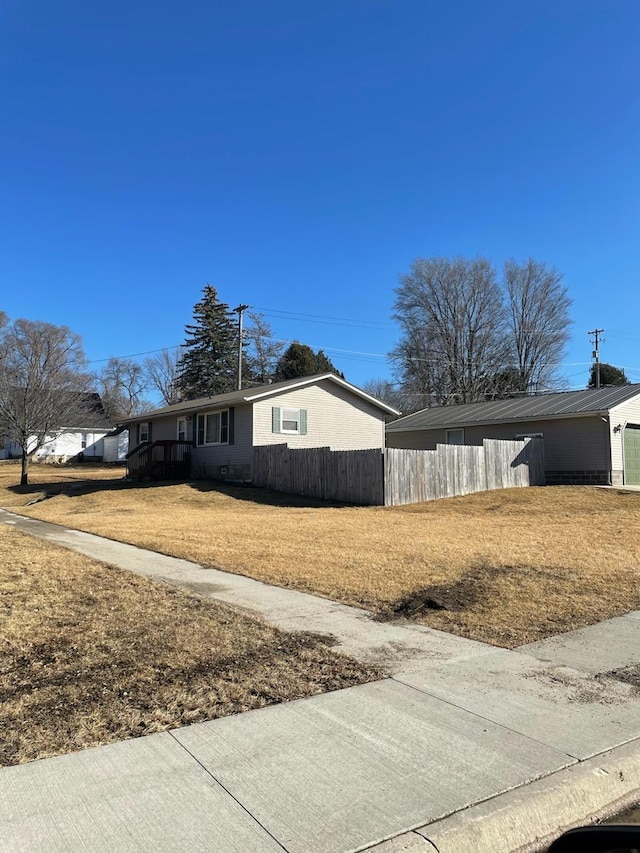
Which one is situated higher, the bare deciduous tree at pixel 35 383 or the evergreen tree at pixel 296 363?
the evergreen tree at pixel 296 363

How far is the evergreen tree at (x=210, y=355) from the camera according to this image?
182 feet

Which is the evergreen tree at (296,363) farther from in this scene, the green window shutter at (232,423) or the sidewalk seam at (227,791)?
the sidewalk seam at (227,791)

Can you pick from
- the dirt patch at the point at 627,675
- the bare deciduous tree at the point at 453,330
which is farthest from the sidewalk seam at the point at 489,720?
the bare deciduous tree at the point at 453,330

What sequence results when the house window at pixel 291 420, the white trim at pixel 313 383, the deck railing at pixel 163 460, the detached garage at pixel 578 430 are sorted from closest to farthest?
the white trim at pixel 313 383 < the detached garage at pixel 578 430 < the house window at pixel 291 420 < the deck railing at pixel 163 460

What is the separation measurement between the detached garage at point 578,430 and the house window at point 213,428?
1097 centimetres

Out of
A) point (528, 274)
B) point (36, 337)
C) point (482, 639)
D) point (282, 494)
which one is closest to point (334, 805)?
point (482, 639)

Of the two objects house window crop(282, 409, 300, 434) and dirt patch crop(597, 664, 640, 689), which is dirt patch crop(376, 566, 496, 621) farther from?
house window crop(282, 409, 300, 434)

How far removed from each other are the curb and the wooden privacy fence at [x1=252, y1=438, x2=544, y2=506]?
613 inches

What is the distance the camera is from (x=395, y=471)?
760 inches

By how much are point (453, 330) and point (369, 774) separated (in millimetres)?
45833

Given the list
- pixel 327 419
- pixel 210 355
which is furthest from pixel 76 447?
pixel 327 419

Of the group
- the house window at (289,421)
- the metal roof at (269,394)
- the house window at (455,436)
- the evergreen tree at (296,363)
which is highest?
the evergreen tree at (296,363)

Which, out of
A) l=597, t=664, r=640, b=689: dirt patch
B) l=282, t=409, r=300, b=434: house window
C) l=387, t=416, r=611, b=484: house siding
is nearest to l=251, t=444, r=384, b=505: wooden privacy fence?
l=282, t=409, r=300, b=434: house window

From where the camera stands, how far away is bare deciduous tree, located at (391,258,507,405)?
46656 mm
